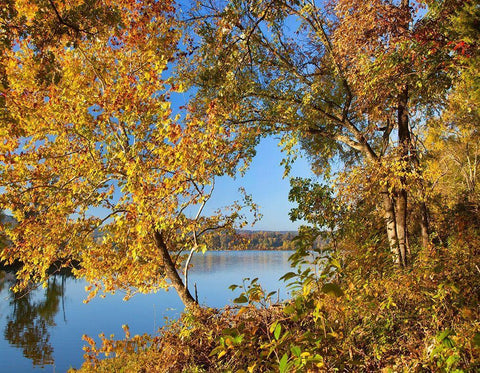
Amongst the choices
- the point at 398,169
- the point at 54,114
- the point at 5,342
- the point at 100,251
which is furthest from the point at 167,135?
the point at 5,342

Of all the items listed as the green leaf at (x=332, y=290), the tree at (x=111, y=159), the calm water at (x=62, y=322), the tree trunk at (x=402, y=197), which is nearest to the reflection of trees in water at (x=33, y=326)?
the calm water at (x=62, y=322)

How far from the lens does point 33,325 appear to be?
2173 cm

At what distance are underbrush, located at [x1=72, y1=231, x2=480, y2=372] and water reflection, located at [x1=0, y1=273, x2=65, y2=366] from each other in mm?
9442

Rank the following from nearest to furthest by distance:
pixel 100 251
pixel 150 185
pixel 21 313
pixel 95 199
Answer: pixel 150 185
pixel 95 199
pixel 100 251
pixel 21 313

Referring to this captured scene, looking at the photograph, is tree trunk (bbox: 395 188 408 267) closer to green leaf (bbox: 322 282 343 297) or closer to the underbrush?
the underbrush

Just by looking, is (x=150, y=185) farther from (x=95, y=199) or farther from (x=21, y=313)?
(x=21, y=313)

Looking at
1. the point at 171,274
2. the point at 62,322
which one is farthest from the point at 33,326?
the point at 171,274

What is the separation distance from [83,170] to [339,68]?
23.5ft

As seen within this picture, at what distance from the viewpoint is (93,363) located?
5.87 m

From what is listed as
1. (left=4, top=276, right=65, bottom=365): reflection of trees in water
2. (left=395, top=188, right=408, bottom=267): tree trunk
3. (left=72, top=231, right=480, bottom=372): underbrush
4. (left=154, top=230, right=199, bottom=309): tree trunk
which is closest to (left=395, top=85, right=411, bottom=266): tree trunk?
(left=395, top=188, right=408, bottom=267): tree trunk

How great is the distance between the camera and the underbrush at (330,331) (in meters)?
2.65

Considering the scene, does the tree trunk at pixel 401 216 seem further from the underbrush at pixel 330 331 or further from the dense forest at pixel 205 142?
the underbrush at pixel 330 331

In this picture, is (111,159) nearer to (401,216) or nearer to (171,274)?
(171,274)

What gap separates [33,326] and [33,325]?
256 mm
